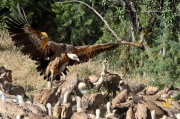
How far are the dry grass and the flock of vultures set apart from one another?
3.18ft

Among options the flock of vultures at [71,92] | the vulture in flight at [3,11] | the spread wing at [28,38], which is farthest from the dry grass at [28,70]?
the spread wing at [28,38]

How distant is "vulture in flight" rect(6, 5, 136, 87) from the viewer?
Result: 28.2 feet

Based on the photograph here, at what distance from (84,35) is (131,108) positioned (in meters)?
9.65

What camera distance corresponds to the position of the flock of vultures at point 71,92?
7.44 m

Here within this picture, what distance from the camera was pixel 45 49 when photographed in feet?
28.8

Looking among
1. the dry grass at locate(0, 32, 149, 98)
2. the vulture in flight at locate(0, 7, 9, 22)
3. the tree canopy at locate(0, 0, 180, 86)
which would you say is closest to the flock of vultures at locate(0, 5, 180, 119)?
the tree canopy at locate(0, 0, 180, 86)

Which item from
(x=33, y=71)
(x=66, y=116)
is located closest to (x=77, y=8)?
(x=33, y=71)

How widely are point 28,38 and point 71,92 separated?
Result: 1.02 meters

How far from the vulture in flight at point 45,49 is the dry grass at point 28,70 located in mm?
921

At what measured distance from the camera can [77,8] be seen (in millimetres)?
16734

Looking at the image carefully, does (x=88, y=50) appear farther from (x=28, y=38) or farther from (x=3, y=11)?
(x=3, y=11)

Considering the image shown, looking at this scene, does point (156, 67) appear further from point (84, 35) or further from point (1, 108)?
point (84, 35)

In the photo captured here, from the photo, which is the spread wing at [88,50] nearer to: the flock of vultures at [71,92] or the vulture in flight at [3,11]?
the flock of vultures at [71,92]

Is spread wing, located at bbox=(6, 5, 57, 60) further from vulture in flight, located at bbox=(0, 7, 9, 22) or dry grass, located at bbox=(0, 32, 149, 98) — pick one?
vulture in flight, located at bbox=(0, 7, 9, 22)
